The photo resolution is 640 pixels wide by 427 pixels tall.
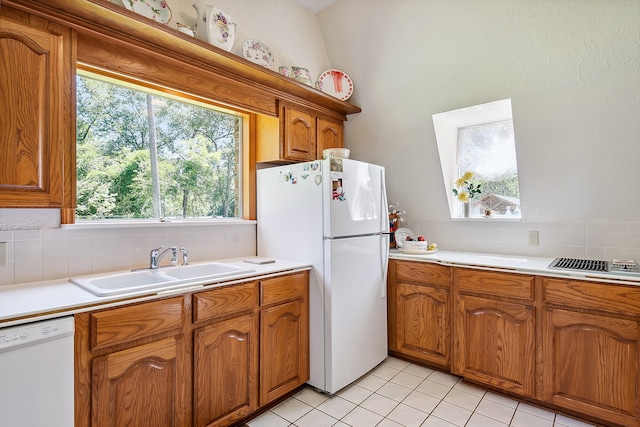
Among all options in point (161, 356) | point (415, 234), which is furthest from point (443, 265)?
point (161, 356)

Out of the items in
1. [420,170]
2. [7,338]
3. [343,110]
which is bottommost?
[7,338]

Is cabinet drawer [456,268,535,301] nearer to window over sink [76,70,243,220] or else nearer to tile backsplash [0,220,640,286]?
tile backsplash [0,220,640,286]

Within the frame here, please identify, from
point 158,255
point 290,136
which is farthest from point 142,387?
point 290,136

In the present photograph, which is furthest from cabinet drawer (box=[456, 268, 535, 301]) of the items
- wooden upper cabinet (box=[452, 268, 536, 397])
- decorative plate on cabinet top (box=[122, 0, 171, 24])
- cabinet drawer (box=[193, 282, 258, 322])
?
decorative plate on cabinet top (box=[122, 0, 171, 24])

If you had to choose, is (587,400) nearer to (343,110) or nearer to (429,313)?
(429,313)

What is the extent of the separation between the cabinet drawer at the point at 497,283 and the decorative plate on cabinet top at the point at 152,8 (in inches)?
96.3

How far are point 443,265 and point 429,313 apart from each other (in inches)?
15.7

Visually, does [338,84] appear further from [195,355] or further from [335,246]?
[195,355]

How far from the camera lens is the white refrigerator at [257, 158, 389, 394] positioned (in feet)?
7.19

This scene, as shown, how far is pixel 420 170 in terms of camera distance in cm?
298

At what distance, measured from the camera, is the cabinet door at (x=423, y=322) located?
2.47 meters

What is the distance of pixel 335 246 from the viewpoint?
2199 millimetres

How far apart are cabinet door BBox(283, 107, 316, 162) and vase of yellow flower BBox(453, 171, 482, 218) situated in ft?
4.38

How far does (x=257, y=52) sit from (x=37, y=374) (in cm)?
224
